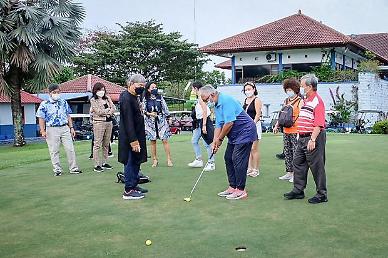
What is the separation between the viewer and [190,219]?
562cm

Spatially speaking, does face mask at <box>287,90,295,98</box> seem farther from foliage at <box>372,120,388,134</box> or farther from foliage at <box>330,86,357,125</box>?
foliage at <box>330,86,357,125</box>

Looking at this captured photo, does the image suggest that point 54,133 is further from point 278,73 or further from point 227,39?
point 227,39

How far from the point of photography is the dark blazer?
6875 mm

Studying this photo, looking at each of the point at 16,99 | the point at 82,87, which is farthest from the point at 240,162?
the point at 82,87

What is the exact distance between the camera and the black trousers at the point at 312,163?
6.41 metres

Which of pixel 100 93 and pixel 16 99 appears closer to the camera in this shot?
pixel 100 93

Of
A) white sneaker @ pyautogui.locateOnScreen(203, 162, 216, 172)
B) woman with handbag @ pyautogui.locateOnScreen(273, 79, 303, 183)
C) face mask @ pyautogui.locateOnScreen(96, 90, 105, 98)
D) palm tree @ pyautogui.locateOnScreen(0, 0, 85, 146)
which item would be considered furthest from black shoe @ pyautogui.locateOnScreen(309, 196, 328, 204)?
palm tree @ pyautogui.locateOnScreen(0, 0, 85, 146)

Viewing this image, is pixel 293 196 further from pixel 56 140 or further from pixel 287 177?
pixel 56 140

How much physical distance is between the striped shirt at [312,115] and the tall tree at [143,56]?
117 feet

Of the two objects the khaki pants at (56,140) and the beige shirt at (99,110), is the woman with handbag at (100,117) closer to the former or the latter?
the beige shirt at (99,110)

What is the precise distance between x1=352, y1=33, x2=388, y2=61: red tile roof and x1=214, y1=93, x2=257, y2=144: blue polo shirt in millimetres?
36166

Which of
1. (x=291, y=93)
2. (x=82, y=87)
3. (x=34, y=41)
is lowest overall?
(x=291, y=93)

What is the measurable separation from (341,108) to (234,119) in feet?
73.7

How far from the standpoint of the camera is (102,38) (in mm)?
44469
